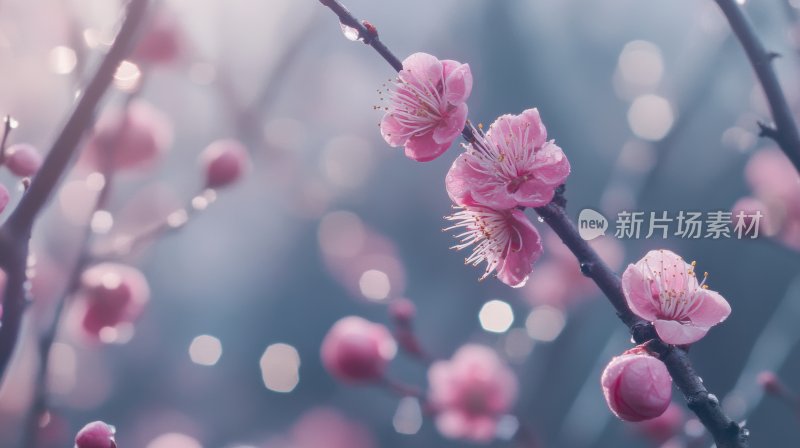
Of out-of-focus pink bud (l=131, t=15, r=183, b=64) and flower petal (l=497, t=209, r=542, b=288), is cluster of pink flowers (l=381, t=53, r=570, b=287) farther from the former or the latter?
out-of-focus pink bud (l=131, t=15, r=183, b=64)

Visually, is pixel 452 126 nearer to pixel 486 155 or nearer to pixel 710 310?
pixel 486 155

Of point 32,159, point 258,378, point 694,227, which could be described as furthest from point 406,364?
point 32,159

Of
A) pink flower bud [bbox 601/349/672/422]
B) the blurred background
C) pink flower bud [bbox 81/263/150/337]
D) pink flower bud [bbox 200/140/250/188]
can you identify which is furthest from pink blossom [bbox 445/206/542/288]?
the blurred background

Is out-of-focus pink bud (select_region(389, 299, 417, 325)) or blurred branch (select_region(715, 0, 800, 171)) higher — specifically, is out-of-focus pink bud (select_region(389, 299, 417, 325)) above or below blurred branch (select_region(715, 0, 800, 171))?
below

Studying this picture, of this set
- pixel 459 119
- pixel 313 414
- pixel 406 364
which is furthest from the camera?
pixel 406 364

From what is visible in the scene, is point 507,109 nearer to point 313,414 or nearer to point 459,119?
point 313,414

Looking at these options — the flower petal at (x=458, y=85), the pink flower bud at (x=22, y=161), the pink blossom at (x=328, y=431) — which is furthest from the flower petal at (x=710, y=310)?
the pink blossom at (x=328, y=431)
